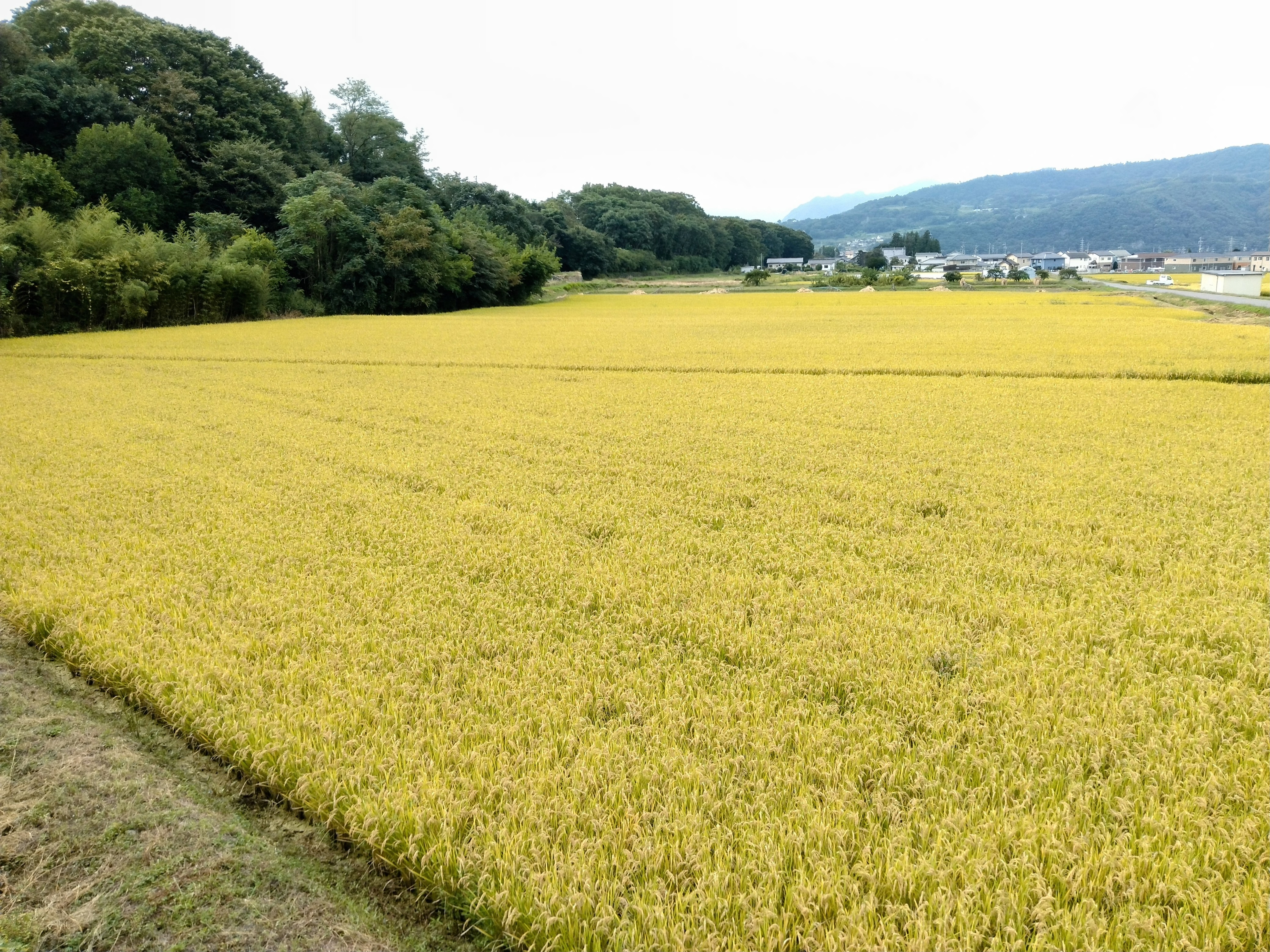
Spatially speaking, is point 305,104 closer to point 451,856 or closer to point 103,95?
point 103,95

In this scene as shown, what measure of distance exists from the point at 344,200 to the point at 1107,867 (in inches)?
1755

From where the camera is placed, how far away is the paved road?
1606 inches

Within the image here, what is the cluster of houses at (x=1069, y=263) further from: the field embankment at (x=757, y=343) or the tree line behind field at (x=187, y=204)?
the field embankment at (x=757, y=343)

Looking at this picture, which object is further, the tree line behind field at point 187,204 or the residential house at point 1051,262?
the residential house at point 1051,262

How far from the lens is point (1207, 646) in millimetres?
3662

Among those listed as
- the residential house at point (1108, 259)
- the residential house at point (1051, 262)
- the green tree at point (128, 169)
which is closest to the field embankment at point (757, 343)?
the green tree at point (128, 169)

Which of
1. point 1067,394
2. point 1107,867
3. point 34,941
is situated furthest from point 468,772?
point 1067,394

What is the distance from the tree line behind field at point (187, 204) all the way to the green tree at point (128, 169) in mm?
77

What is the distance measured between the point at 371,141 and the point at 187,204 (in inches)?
933

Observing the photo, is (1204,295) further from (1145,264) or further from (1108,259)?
(1108,259)

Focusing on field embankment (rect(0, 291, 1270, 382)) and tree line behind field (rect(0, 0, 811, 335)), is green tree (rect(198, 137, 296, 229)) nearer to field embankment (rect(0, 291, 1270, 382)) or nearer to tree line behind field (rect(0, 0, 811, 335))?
tree line behind field (rect(0, 0, 811, 335))

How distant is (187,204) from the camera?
40.1m

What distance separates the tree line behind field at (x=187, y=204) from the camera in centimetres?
2605

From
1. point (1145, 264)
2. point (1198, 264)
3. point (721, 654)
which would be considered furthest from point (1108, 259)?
point (721, 654)
